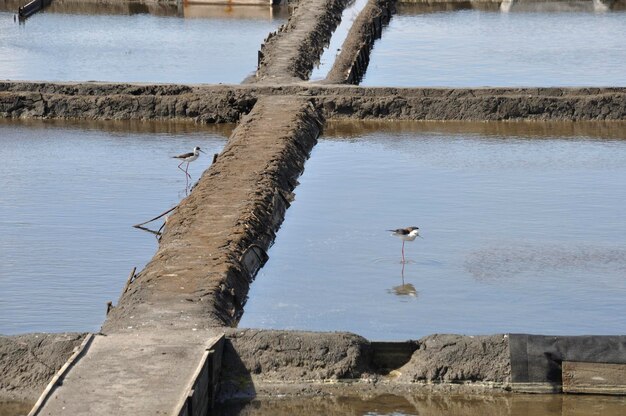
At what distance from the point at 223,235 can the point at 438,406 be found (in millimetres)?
3540

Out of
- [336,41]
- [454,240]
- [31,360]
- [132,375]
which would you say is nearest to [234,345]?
[132,375]

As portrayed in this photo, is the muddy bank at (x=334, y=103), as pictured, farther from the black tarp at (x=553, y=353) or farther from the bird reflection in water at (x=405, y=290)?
the black tarp at (x=553, y=353)

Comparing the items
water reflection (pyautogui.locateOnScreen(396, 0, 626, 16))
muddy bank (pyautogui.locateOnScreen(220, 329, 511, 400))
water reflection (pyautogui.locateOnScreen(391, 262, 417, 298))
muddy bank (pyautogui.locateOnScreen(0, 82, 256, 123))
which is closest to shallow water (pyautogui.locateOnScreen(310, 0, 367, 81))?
water reflection (pyautogui.locateOnScreen(396, 0, 626, 16))

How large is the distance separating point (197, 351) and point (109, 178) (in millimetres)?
6999

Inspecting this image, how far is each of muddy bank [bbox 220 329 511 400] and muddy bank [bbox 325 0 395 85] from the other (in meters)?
11.8

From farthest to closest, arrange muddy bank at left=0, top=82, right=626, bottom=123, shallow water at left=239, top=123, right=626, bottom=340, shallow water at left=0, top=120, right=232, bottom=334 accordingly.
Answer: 1. muddy bank at left=0, top=82, right=626, bottom=123
2. shallow water at left=0, top=120, right=232, bottom=334
3. shallow water at left=239, top=123, right=626, bottom=340

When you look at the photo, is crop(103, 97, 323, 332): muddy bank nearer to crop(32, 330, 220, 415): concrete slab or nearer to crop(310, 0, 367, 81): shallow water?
crop(32, 330, 220, 415): concrete slab

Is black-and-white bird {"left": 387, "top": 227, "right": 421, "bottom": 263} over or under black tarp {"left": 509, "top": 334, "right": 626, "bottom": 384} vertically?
under

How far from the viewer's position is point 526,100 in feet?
64.2

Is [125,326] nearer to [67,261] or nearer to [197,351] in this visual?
[197,351]

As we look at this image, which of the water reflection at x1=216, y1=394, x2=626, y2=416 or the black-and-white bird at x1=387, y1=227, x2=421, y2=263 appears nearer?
the water reflection at x1=216, y1=394, x2=626, y2=416

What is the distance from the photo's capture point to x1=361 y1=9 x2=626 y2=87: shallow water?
2248cm

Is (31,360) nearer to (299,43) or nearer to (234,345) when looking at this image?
(234,345)

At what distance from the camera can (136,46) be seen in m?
26.9
